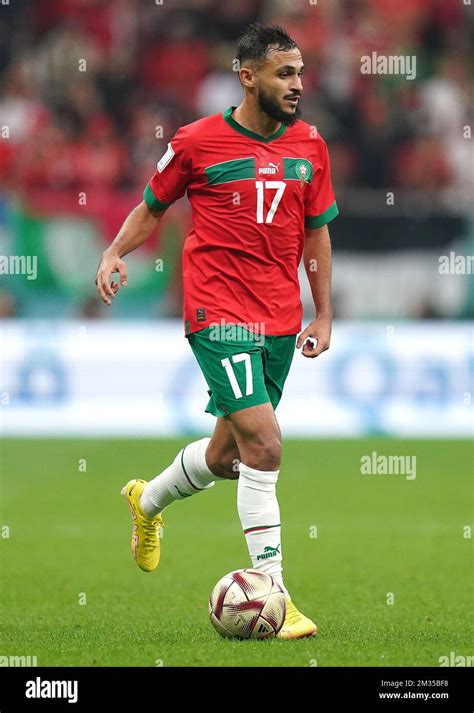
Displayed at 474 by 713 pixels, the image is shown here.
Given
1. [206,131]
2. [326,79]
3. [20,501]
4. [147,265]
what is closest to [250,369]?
[206,131]

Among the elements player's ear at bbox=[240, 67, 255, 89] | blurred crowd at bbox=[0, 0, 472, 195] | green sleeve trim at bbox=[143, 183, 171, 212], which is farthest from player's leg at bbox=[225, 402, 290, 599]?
blurred crowd at bbox=[0, 0, 472, 195]

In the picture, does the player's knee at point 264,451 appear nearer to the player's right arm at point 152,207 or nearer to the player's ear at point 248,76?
the player's right arm at point 152,207

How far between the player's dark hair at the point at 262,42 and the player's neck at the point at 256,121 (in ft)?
0.77

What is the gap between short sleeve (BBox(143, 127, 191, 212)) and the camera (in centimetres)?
644

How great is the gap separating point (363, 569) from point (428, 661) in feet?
8.88

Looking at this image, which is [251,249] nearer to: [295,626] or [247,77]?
[247,77]

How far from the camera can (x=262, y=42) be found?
20.9ft

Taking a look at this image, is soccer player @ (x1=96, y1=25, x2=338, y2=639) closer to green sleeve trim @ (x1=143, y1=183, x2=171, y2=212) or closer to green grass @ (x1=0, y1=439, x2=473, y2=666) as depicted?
green sleeve trim @ (x1=143, y1=183, x2=171, y2=212)

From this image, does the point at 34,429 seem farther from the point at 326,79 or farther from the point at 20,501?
the point at 326,79

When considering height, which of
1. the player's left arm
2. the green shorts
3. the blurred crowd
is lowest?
the green shorts

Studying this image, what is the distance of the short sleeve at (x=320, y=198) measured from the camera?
21.6ft

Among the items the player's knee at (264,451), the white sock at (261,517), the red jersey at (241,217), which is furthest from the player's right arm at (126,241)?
the white sock at (261,517)

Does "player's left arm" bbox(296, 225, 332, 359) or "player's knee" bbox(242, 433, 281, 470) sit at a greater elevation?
"player's left arm" bbox(296, 225, 332, 359)

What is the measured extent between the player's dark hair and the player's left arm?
0.88m
